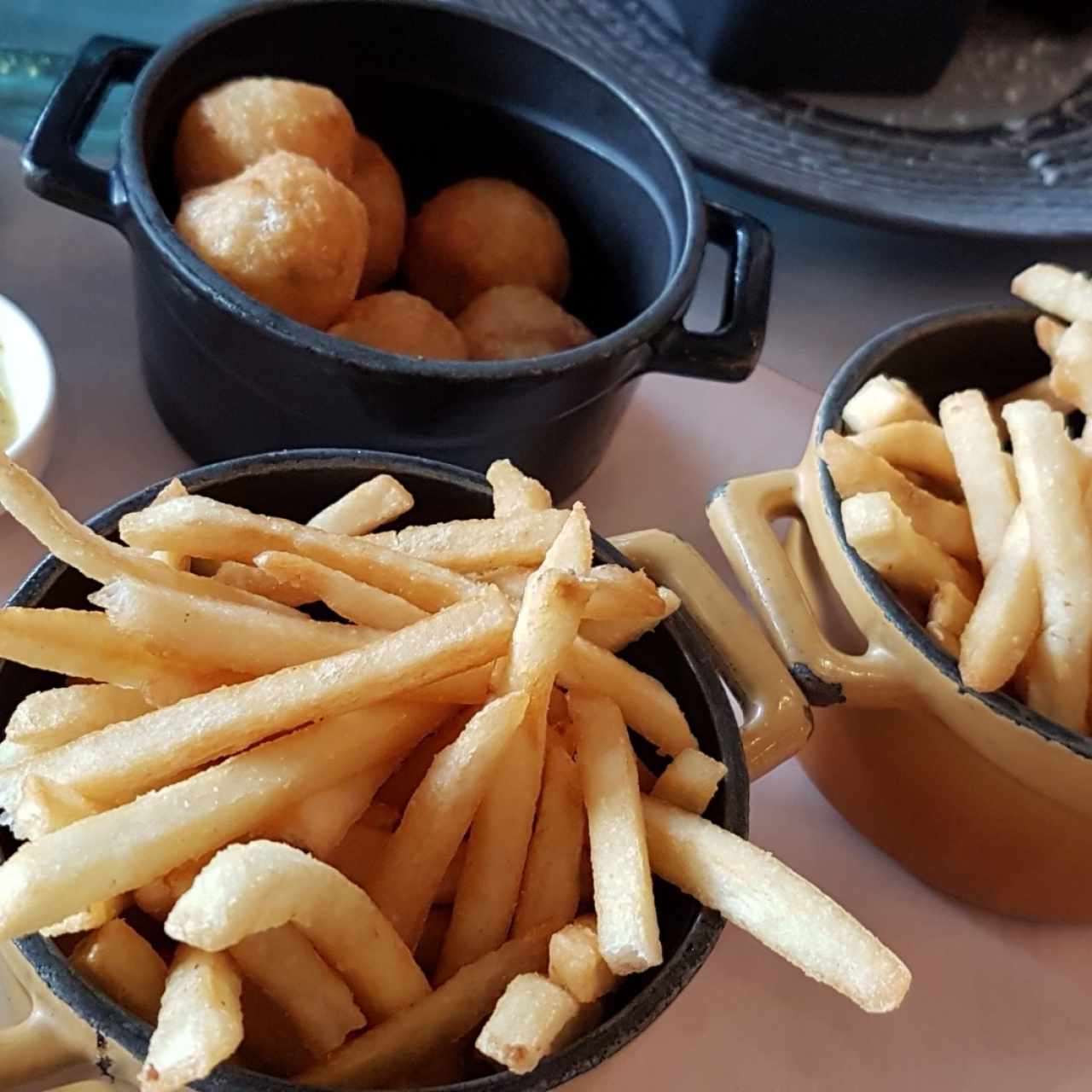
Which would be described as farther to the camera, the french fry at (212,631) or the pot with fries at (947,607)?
the pot with fries at (947,607)

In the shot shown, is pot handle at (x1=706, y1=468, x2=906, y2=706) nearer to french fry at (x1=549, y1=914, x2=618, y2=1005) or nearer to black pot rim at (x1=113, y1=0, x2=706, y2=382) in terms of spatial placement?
black pot rim at (x1=113, y1=0, x2=706, y2=382)

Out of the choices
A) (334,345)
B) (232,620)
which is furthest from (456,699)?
(334,345)

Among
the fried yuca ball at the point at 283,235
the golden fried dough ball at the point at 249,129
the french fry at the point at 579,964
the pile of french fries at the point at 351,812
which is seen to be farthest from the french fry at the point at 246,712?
the golden fried dough ball at the point at 249,129

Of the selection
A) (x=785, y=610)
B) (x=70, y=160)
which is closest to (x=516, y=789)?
(x=785, y=610)

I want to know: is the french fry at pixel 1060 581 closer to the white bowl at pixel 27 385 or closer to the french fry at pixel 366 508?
the french fry at pixel 366 508

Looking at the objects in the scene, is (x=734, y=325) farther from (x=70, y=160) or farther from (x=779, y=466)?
(x=70, y=160)

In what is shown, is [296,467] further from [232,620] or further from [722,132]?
[722,132]
